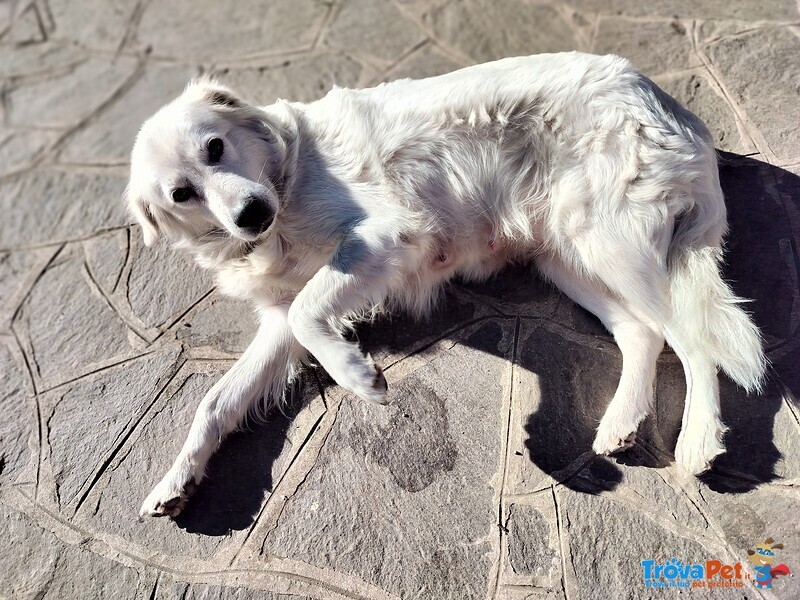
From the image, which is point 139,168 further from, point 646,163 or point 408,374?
point 646,163

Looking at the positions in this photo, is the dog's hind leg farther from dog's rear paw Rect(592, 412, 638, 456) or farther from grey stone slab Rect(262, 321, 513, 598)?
grey stone slab Rect(262, 321, 513, 598)

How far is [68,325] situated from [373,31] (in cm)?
307

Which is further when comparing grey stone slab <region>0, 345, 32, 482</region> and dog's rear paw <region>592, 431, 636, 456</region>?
grey stone slab <region>0, 345, 32, 482</region>

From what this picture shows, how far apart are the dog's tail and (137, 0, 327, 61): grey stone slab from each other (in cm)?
325

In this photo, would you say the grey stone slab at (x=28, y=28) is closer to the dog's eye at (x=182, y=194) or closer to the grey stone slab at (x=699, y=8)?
the dog's eye at (x=182, y=194)

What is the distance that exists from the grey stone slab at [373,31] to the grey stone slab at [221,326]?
7.32 feet

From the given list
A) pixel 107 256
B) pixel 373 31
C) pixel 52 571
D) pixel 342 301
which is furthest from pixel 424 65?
pixel 52 571

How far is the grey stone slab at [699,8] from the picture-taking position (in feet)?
13.1

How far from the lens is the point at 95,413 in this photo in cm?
326

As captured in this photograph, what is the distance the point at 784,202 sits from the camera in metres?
3.23

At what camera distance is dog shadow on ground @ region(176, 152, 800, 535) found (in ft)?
8.82

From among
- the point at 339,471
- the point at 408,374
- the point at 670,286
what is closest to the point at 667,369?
the point at 670,286

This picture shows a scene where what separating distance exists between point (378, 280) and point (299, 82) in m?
2.35

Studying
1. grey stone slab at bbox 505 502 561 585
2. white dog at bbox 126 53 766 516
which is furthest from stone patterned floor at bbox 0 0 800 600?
white dog at bbox 126 53 766 516
